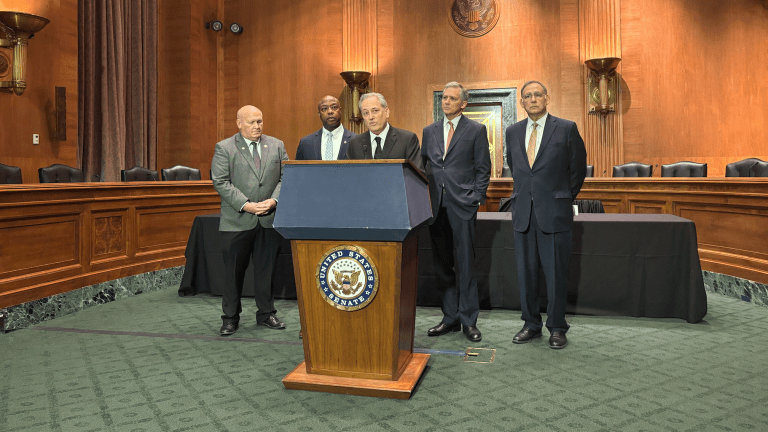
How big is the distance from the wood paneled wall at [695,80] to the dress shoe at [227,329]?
6913 mm

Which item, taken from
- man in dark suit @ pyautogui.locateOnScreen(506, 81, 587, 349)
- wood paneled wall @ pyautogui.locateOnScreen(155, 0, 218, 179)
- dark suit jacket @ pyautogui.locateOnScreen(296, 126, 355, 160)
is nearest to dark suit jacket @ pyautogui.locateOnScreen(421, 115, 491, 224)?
man in dark suit @ pyautogui.locateOnScreen(506, 81, 587, 349)

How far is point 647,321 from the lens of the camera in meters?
3.77

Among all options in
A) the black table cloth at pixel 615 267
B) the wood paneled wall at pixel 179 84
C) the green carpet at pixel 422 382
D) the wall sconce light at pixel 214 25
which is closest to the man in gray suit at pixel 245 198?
the green carpet at pixel 422 382

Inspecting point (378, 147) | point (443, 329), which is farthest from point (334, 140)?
point (443, 329)

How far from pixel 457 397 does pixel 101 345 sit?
2.18 m

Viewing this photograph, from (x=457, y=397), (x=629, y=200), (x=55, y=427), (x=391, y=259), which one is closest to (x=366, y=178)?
(x=391, y=259)

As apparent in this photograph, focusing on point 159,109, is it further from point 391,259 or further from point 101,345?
point 391,259

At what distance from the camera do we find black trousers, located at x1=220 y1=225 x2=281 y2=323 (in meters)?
3.52

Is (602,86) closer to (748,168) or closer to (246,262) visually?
(748,168)

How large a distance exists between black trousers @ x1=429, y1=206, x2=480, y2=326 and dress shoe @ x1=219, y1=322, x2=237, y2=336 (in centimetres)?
136

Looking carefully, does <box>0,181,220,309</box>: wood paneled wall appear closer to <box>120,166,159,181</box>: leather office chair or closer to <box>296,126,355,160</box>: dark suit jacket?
<box>120,166,159,181</box>: leather office chair

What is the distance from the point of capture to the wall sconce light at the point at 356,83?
8695 millimetres

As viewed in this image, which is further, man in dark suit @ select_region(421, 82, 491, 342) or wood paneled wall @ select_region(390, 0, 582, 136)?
wood paneled wall @ select_region(390, 0, 582, 136)

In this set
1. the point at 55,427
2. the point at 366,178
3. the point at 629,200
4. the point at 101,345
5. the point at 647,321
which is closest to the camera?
the point at 55,427
